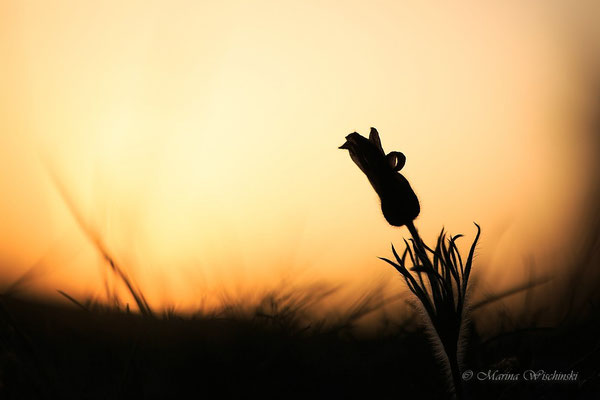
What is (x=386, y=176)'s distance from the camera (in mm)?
1263

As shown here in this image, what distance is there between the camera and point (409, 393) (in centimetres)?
122

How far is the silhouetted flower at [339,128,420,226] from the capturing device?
4.04 ft

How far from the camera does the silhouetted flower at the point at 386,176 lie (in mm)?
1231

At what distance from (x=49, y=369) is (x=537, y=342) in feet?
3.80

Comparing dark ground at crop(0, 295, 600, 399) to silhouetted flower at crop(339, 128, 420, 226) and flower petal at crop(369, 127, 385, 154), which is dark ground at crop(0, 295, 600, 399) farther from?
flower petal at crop(369, 127, 385, 154)

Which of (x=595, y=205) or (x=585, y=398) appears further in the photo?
(x=595, y=205)

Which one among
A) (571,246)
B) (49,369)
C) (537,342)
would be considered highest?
(49,369)

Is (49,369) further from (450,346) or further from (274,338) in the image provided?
(450,346)

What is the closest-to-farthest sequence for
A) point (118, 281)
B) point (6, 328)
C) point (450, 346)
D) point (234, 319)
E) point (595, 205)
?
point (6, 328)
point (450, 346)
point (118, 281)
point (234, 319)
point (595, 205)

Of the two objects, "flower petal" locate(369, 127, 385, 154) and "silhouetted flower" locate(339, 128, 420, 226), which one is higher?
"flower petal" locate(369, 127, 385, 154)

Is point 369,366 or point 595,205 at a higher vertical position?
point 595,205

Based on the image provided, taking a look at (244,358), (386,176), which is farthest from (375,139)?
(244,358)

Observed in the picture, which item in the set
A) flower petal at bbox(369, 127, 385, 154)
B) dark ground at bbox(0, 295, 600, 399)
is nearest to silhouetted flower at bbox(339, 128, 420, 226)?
flower petal at bbox(369, 127, 385, 154)

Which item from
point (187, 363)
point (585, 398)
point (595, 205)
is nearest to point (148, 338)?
point (187, 363)
